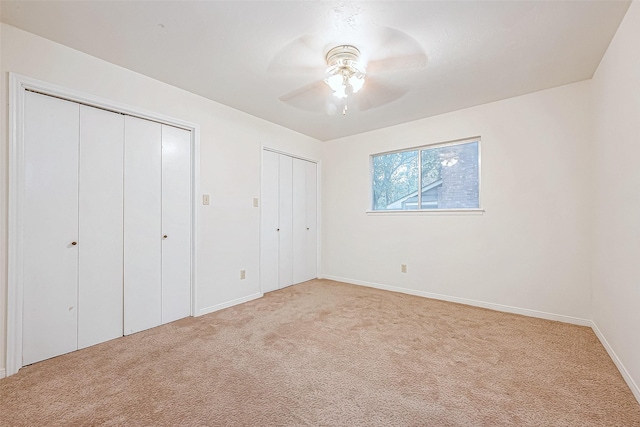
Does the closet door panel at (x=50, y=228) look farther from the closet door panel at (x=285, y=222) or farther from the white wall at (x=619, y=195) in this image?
the white wall at (x=619, y=195)

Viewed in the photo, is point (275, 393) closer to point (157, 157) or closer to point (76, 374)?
point (76, 374)

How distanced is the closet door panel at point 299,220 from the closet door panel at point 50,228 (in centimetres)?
263

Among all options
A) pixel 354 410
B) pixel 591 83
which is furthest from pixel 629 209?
pixel 354 410

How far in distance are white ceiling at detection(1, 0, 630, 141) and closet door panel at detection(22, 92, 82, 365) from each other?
597 mm

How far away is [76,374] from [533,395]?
3001 mm

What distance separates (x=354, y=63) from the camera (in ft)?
7.19

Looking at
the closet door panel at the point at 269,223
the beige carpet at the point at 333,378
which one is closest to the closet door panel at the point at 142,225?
the beige carpet at the point at 333,378

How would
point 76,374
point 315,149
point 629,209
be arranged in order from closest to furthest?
point 629,209 < point 76,374 < point 315,149

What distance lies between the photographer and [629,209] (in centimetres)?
173

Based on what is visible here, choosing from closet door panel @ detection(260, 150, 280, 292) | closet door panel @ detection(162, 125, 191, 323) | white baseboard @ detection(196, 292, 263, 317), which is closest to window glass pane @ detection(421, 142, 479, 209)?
closet door panel @ detection(260, 150, 280, 292)

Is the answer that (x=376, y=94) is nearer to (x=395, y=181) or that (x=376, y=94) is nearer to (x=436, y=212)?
(x=395, y=181)

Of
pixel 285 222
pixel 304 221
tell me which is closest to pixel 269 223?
pixel 285 222

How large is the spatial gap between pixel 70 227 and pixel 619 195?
4.16 meters

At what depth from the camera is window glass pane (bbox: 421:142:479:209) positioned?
3322 millimetres
